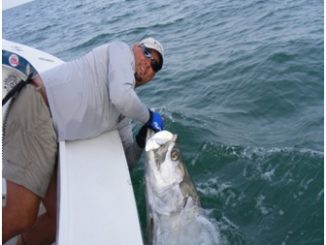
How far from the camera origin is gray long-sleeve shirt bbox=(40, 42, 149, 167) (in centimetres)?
321

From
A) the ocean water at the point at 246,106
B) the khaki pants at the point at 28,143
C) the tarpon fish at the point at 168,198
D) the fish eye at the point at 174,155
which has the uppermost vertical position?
the khaki pants at the point at 28,143

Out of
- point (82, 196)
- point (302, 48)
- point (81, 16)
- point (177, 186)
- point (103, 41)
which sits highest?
point (82, 196)

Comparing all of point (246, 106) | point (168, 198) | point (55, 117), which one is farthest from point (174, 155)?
point (246, 106)

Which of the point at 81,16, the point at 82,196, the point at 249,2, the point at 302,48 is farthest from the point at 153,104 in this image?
the point at 81,16

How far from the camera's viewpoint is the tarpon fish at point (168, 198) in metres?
3.08

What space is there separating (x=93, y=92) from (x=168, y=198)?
916mm

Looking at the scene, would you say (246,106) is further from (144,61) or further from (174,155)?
(174,155)

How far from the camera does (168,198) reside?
10.2 ft

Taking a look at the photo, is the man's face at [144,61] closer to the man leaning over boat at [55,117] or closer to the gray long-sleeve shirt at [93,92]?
the man leaning over boat at [55,117]

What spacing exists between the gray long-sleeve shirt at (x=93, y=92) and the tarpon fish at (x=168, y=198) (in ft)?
1.17

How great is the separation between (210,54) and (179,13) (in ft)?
12.6

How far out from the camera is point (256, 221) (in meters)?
3.72

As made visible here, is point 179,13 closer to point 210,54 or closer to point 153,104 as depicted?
point 210,54

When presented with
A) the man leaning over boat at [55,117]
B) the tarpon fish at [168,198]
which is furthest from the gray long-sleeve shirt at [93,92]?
the tarpon fish at [168,198]
